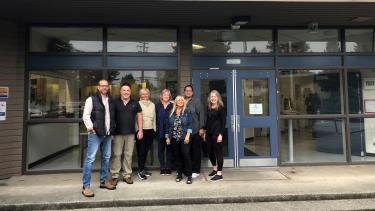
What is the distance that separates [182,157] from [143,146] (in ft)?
2.70

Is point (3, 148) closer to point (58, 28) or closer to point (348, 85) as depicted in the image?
point (58, 28)

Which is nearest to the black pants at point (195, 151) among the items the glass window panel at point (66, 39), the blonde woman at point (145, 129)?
the blonde woman at point (145, 129)

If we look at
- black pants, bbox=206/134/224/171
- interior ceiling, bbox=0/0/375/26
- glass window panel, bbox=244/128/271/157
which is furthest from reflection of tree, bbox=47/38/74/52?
glass window panel, bbox=244/128/271/157

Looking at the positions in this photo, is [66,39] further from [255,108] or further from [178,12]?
[255,108]

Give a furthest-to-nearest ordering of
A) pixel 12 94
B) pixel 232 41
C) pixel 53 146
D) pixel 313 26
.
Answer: pixel 232 41
pixel 313 26
pixel 53 146
pixel 12 94

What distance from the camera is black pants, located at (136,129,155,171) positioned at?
7117 millimetres

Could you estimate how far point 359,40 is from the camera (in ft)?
27.8

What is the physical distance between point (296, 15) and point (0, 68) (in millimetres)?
6021

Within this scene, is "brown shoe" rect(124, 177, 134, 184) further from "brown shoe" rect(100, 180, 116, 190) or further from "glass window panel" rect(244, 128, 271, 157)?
"glass window panel" rect(244, 128, 271, 157)

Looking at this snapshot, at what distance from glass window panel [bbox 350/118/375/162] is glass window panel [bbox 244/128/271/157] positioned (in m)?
2.07

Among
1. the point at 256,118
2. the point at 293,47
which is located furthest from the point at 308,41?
the point at 256,118

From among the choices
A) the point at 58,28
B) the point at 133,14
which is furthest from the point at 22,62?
the point at 133,14

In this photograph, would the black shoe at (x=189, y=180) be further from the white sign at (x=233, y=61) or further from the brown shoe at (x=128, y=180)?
the white sign at (x=233, y=61)

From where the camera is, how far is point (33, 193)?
6.04 meters
